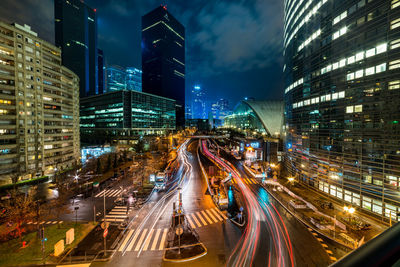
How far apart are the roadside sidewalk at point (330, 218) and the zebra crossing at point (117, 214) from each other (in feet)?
87.1

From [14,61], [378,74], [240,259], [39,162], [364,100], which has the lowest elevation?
[240,259]

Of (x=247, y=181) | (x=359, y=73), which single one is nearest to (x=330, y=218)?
(x=247, y=181)

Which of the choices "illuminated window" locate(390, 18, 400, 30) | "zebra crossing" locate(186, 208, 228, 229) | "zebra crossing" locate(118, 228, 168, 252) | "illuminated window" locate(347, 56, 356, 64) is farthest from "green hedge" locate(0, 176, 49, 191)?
"illuminated window" locate(390, 18, 400, 30)

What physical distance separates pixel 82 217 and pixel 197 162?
128 ft

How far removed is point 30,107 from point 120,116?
75.5 metres

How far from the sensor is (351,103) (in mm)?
27891

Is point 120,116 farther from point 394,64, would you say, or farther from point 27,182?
point 394,64

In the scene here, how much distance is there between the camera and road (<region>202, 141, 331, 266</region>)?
58.3 ft

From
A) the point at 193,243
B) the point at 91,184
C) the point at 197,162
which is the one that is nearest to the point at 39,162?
the point at 91,184

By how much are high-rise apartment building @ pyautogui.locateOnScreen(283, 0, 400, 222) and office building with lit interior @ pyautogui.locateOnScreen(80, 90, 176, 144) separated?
99.7 metres

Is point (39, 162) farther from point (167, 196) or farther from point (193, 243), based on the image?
point (193, 243)

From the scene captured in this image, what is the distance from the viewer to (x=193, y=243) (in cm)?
2028

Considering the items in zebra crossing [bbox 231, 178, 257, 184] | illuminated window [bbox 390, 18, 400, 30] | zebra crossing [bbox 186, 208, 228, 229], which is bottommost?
zebra crossing [bbox 186, 208, 228, 229]

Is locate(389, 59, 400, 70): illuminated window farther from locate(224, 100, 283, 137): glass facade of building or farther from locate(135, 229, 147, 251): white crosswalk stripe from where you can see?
locate(224, 100, 283, 137): glass facade of building
